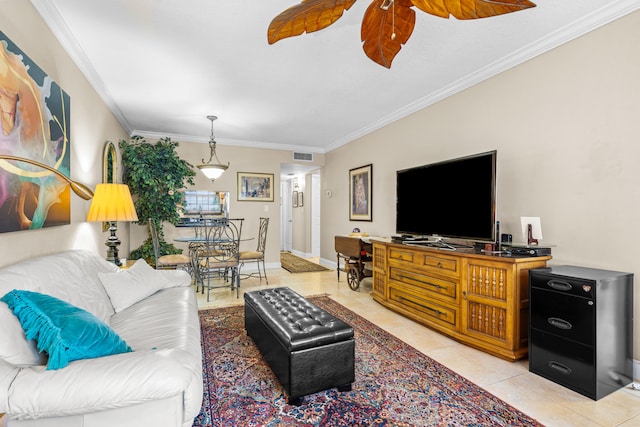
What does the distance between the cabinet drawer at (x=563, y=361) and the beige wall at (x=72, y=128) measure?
3.44 m

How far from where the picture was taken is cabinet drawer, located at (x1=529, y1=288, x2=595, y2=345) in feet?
6.48

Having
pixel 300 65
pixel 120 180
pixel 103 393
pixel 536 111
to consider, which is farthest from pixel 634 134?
pixel 120 180

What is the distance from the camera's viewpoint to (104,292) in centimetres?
229

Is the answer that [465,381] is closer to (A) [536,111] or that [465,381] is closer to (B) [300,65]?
(A) [536,111]

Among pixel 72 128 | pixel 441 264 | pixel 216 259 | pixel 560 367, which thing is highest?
pixel 72 128

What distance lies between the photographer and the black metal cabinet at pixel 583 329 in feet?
6.40

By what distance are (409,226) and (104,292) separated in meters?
3.14

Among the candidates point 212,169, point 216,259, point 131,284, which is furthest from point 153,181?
point 131,284

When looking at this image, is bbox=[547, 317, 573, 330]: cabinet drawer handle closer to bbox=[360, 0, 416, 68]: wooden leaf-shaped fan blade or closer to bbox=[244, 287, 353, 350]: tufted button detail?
bbox=[244, 287, 353, 350]: tufted button detail

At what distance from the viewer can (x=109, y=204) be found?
2.89m

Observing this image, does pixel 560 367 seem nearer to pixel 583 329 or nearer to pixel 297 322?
pixel 583 329

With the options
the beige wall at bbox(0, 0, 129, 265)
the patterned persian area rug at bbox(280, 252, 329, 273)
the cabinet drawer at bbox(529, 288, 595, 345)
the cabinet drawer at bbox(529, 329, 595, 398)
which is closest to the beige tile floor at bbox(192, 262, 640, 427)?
the cabinet drawer at bbox(529, 329, 595, 398)

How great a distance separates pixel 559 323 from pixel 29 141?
11.8 ft

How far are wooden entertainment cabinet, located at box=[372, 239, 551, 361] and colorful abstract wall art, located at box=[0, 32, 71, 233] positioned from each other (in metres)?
3.16
